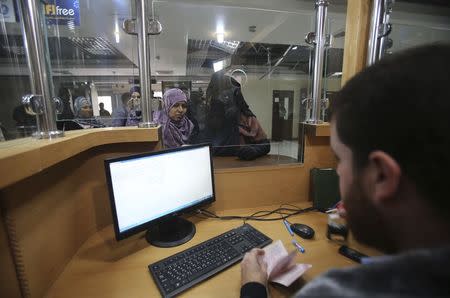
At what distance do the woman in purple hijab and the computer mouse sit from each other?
90cm

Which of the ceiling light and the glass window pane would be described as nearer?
the glass window pane

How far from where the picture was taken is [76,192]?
87cm

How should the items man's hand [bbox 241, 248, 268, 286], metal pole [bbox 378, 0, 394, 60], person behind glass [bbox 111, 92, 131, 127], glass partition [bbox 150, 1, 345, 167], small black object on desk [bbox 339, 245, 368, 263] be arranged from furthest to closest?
→ glass partition [bbox 150, 1, 345, 167] → person behind glass [bbox 111, 92, 131, 127] → metal pole [bbox 378, 0, 394, 60] → small black object on desk [bbox 339, 245, 368, 263] → man's hand [bbox 241, 248, 268, 286]

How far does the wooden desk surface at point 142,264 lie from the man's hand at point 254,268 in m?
0.04

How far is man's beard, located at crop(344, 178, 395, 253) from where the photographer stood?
381 millimetres

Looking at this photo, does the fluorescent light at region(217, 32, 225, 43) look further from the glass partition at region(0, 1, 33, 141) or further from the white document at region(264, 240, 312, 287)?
the white document at region(264, 240, 312, 287)

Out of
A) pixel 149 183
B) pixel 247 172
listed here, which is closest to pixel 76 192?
pixel 149 183

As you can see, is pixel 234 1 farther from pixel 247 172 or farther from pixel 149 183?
pixel 149 183

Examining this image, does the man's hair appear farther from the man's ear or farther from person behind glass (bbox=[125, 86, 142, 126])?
person behind glass (bbox=[125, 86, 142, 126])

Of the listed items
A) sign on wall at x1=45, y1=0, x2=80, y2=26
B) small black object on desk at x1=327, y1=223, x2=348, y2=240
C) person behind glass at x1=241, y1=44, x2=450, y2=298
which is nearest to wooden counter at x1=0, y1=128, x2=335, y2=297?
small black object on desk at x1=327, y1=223, x2=348, y2=240

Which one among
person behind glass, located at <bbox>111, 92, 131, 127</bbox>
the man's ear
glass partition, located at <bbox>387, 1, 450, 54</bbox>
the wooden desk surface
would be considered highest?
glass partition, located at <bbox>387, 1, 450, 54</bbox>

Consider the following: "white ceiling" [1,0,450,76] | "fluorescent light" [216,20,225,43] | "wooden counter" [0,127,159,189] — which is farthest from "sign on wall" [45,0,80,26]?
"fluorescent light" [216,20,225,43]

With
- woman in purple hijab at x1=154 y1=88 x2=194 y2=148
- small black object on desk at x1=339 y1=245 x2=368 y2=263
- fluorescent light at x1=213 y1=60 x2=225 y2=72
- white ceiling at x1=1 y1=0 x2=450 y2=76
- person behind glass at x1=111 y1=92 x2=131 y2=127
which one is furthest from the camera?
fluorescent light at x1=213 y1=60 x2=225 y2=72

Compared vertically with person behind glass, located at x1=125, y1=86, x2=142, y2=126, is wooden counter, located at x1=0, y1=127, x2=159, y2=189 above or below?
below
